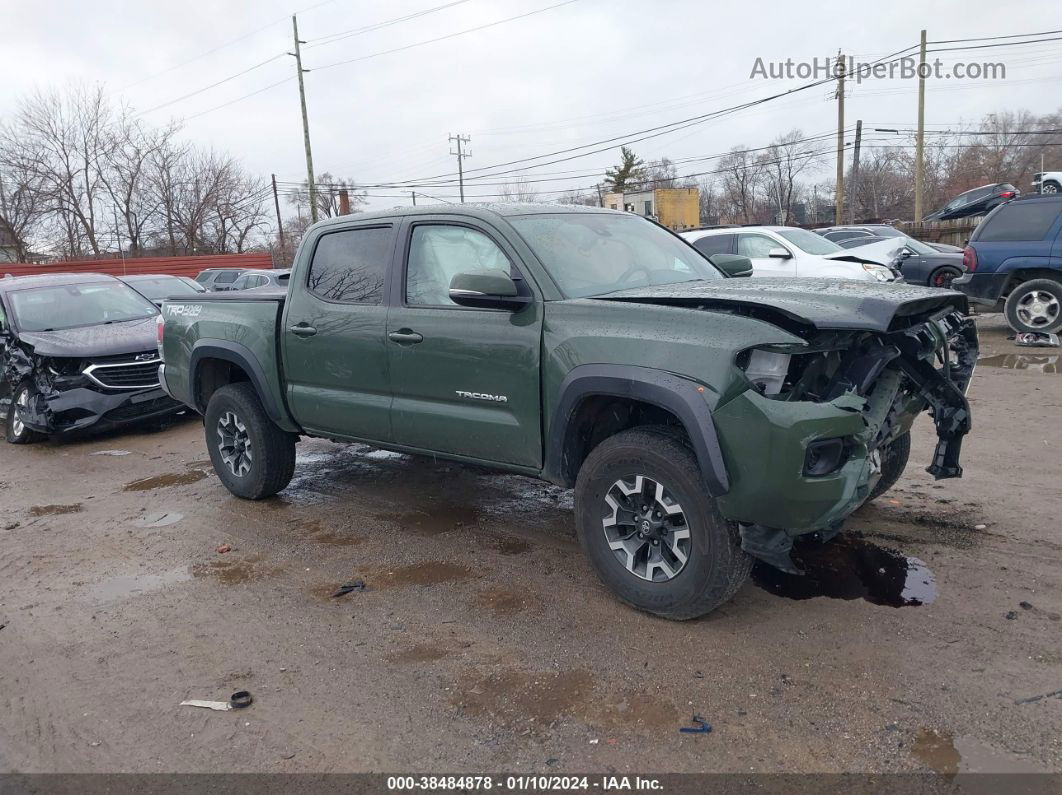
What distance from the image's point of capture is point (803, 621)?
364 cm

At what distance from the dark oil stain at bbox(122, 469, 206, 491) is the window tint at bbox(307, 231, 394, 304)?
8.19 feet

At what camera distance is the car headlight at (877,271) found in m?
11.8

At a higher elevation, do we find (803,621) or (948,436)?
(948,436)

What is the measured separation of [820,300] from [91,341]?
769 centimetres

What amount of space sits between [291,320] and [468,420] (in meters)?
1.70

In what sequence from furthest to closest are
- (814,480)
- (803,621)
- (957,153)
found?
(957,153) → (803,621) → (814,480)

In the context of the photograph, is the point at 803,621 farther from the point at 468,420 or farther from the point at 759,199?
the point at 759,199

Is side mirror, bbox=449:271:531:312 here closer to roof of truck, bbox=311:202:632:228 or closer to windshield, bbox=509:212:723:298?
windshield, bbox=509:212:723:298

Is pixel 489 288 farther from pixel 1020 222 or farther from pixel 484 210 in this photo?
pixel 1020 222

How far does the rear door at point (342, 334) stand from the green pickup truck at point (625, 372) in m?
0.01

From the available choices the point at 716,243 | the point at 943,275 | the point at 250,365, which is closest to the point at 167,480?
the point at 250,365

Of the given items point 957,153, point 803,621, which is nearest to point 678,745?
point 803,621

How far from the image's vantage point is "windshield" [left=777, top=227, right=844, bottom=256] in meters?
12.5

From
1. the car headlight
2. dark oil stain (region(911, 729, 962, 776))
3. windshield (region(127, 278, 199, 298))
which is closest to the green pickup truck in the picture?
dark oil stain (region(911, 729, 962, 776))
